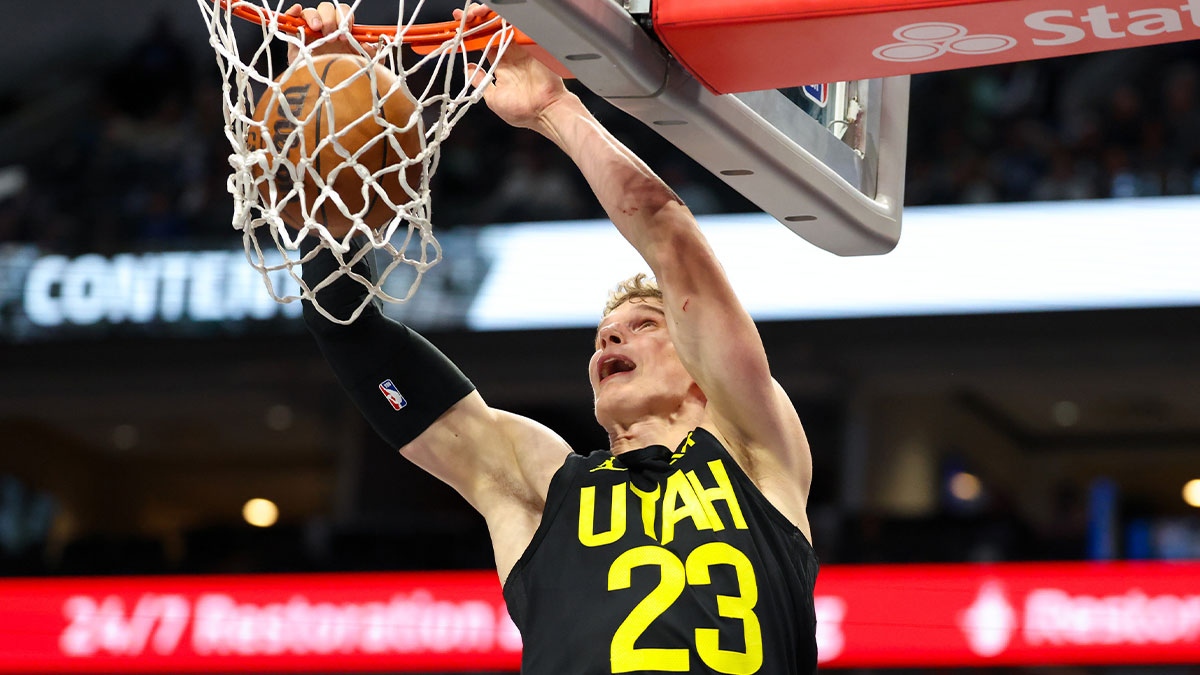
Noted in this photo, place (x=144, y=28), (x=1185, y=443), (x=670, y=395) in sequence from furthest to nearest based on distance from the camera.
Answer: (x=144, y=28), (x=1185, y=443), (x=670, y=395)

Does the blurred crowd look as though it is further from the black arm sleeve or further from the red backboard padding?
the red backboard padding

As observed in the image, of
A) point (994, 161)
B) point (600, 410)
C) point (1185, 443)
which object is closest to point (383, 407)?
point (600, 410)

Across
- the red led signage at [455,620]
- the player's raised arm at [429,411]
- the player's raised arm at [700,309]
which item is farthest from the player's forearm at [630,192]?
the red led signage at [455,620]

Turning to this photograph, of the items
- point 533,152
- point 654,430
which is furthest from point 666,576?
point 533,152

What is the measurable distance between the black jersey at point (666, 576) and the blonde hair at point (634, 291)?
375 mm

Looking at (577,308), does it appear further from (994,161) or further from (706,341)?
(706,341)

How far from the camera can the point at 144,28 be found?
10562mm

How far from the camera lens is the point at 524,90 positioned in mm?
2486

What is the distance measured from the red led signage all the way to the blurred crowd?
2.07 meters

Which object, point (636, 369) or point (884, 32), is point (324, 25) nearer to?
point (636, 369)

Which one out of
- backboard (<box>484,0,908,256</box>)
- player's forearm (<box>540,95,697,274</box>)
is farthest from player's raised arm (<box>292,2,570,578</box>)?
backboard (<box>484,0,908,256</box>)

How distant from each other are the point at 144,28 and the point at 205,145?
72.4 inches

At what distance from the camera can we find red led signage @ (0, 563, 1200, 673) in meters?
5.92

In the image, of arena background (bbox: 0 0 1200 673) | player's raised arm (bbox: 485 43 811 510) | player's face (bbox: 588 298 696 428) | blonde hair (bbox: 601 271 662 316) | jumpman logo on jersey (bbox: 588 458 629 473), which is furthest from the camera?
arena background (bbox: 0 0 1200 673)
